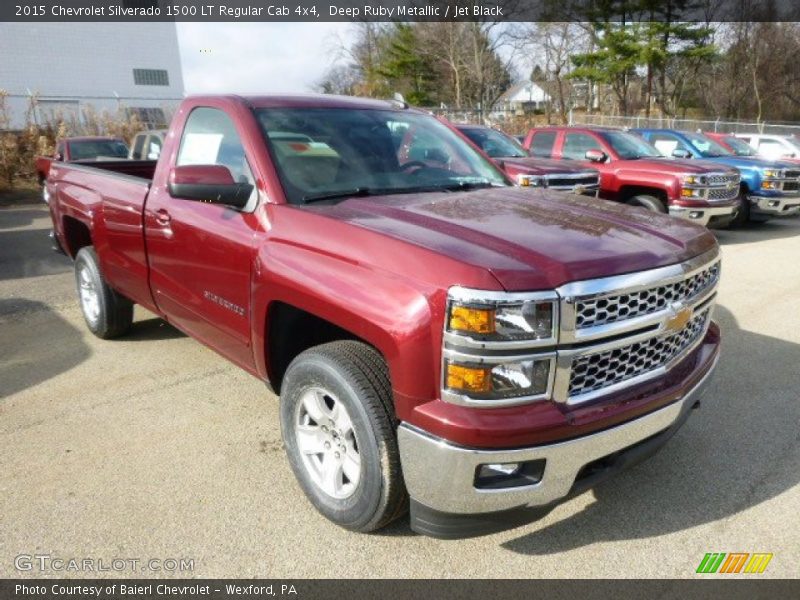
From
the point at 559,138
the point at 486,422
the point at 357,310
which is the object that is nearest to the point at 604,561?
the point at 486,422

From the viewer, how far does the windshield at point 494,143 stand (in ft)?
32.3

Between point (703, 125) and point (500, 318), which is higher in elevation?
point (703, 125)

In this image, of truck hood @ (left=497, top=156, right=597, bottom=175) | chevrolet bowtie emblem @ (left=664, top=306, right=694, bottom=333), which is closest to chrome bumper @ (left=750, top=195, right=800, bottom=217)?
truck hood @ (left=497, top=156, right=597, bottom=175)

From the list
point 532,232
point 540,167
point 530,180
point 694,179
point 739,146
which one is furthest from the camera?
point 739,146

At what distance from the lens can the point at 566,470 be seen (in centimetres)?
215

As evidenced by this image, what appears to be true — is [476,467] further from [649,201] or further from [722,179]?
[722,179]

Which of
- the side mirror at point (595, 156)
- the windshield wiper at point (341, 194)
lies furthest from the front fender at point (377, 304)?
Answer: the side mirror at point (595, 156)

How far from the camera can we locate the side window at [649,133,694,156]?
1229 centimetres

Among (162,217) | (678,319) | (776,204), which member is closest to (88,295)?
(162,217)

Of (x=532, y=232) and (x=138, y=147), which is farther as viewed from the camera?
(x=138, y=147)

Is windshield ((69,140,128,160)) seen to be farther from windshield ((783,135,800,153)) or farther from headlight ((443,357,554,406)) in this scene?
windshield ((783,135,800,153))

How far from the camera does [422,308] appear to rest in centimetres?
207

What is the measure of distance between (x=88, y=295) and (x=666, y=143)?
11.4 metres

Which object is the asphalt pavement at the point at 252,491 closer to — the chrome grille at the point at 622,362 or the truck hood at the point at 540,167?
the chrome grille at the point at 622,362
